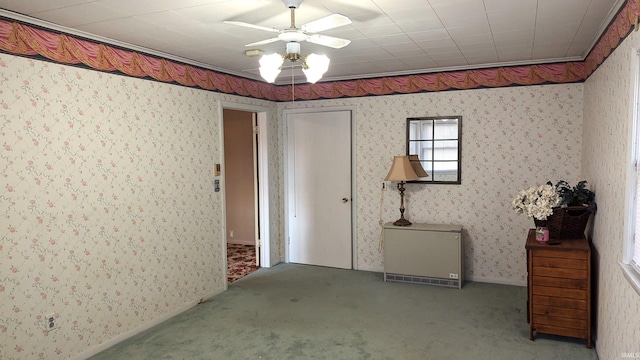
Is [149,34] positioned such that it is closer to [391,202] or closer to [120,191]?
[120,191]

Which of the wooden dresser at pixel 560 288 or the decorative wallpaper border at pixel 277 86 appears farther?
the wooden dresser at pixel 560 288

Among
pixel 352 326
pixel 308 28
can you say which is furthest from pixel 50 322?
pixel 308 28

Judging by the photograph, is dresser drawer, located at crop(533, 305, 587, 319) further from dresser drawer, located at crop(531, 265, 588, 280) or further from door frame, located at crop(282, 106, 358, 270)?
door frame, located at crop(282, 106, 358, 270)

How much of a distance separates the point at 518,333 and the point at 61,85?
4.00 m

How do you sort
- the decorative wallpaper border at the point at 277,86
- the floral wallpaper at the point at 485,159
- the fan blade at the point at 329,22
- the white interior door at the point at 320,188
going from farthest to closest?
the white interior door at the point at 320,188 < the floral wallpaper at the point at 485,159 < the decorative wallpaper border at the point at 277,86 < the fan blade at the point at 329,22

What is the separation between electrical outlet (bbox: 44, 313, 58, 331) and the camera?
3024 mm

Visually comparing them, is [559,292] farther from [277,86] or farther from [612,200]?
[277,86]

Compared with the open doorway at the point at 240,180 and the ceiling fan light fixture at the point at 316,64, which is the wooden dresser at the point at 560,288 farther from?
the open doorway at the point at 240,180

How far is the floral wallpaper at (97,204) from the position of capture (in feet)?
9.35

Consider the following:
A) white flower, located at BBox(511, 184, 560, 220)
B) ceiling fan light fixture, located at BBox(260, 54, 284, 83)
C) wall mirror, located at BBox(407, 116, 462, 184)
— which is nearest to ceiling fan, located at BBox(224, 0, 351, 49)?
ceiling fan light fixture, located at BBox(260, 54, 284, 83)

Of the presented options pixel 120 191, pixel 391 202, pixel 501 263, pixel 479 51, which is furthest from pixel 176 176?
pixel 501 263

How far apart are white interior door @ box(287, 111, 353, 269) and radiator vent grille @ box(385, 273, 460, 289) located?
0.73 metres

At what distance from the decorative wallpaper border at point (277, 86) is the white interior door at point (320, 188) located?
14.6 inches

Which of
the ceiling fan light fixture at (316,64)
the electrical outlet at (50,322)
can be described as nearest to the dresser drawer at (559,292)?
the ceiling fan light fixture at (316,64)
